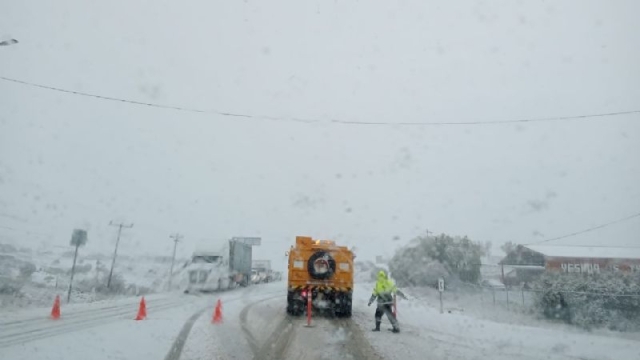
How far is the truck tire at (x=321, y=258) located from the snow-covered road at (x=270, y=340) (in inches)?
87.7

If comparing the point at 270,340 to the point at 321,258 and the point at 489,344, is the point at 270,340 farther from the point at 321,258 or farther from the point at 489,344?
the point at 321,258

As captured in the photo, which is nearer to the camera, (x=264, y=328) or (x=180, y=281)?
(x=264, y=328)

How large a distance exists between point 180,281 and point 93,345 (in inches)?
994

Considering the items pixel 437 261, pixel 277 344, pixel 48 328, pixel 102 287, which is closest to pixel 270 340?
pixel 277 344

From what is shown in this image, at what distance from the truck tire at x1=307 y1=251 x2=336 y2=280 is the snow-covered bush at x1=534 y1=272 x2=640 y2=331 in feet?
26.3

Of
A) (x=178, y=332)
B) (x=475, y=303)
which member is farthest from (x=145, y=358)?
(x=475, y=303)

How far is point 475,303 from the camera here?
2570cm

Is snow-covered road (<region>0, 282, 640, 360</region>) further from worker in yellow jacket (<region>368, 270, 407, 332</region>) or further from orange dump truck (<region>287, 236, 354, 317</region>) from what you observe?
orange dump truck (<region>287, 236, 354, 317</region>)

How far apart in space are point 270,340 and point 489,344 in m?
4.86

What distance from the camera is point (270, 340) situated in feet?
37.9

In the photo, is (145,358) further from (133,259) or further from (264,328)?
(133,259)

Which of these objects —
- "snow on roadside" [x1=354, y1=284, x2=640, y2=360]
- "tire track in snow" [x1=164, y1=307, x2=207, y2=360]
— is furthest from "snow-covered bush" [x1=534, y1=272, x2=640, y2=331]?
"tire track in snow" [x1=164, y1=307, x2=207, y2=360]

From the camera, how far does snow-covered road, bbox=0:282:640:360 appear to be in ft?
31.1

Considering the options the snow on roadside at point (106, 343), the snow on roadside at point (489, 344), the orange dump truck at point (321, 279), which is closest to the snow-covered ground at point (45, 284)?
the snow on roadside at point (106, 343)
